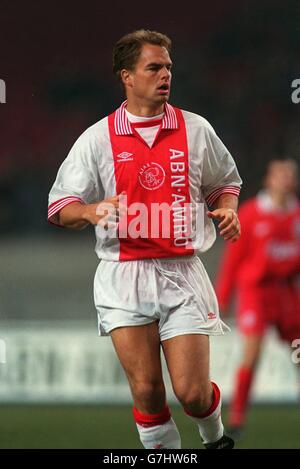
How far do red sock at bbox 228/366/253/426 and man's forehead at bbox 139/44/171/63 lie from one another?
3.64 meters

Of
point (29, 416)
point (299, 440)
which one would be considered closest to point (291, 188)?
point (299, 440)

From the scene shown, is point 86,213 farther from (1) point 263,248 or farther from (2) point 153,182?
(1) point 263,248

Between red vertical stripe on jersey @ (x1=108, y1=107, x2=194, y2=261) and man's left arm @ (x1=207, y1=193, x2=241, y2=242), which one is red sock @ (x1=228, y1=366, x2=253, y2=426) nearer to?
red vertical stripe on jersey @ (x1=108, y1=107, x2=194, y2=261)

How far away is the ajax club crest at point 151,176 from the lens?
13.7 feet

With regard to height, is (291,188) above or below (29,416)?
above

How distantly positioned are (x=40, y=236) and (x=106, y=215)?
Result: 7.16 metres

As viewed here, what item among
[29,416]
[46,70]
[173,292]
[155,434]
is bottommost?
[29,416]

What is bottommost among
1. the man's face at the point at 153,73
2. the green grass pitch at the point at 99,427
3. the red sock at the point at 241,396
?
the green grass pitch at the point at 99,427

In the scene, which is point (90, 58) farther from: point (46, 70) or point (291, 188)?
point (291, 188)

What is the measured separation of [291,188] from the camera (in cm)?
797

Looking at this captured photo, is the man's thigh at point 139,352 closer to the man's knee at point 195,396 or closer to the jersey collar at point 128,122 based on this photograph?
the man's knee at point 195,396

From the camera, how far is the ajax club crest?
417cm
